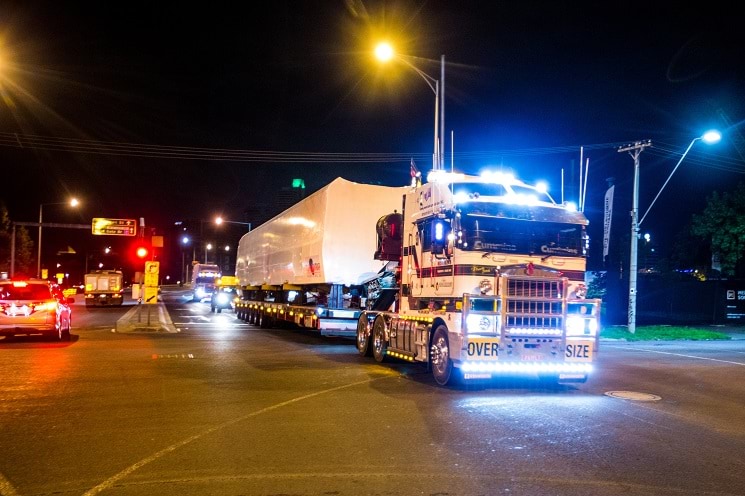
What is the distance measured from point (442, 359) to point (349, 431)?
3987mm

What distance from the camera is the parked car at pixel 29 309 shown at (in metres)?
17.9

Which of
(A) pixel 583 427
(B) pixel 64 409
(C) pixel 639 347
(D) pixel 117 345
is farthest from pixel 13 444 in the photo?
(C) pixel 639 347

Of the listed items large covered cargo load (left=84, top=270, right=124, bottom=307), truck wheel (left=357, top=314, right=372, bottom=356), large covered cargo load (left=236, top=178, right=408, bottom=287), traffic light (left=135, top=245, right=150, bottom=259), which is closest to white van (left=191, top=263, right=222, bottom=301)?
large covered cargo load (left=84, top=270, right=124, bottom=307)

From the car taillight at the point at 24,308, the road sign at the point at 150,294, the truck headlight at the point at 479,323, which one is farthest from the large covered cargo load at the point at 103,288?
the truck headlight at the point at 479,323

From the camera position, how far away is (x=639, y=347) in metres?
21.5

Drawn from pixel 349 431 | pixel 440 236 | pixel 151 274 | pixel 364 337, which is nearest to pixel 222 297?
pixel 151 274

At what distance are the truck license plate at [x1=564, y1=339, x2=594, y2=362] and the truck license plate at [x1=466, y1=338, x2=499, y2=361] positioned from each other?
1339mm

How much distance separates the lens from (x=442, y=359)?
11648mm

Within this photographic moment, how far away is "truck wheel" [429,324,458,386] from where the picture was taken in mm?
11441

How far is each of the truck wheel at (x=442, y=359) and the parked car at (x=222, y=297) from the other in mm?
31050

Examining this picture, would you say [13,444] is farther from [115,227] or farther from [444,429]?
[115,227]

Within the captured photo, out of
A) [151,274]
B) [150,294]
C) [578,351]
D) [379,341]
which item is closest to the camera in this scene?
[578,351]

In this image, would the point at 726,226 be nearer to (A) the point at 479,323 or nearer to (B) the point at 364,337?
(B) the point at 364,337

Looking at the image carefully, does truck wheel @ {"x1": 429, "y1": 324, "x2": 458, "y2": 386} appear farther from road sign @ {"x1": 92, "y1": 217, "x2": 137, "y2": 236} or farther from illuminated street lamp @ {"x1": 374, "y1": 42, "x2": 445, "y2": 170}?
road sign @ {"x1": 92, "y1": 217, "x2": 137, "y2": 236}
